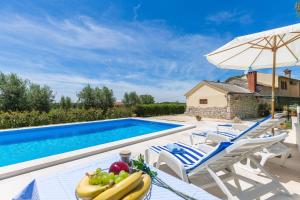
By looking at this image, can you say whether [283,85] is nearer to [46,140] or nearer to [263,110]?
[263,110]

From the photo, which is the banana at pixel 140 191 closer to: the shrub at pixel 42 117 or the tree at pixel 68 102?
the shrub at pixel 42 117

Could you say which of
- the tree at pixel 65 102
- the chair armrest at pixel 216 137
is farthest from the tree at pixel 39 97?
the chair armrest at pixel 216 137

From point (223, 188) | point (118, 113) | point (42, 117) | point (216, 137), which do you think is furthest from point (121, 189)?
point (118, 113)

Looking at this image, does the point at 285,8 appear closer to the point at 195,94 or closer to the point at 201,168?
the point at 195,94

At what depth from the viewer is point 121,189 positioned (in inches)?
51.6

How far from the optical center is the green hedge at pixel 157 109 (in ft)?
72.4

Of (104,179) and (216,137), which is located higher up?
(104,179)

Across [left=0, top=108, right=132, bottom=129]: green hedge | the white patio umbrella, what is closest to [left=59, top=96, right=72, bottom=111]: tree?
[left=0, top=108, right=132, bottom=129]: green hedge

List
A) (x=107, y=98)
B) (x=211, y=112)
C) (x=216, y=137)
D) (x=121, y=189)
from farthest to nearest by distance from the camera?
1. (x=211, y=112)
2. (x=107, y=98)
3. (x=216, y=137)
4. (x=121, y=189)

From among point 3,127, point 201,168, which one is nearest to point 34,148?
point 3,127

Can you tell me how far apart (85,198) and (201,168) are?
2.06 m

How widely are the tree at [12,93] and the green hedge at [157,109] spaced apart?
11185 mm

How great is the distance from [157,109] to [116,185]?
2261 cm

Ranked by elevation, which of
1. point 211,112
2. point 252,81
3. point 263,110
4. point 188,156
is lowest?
point 188,156
